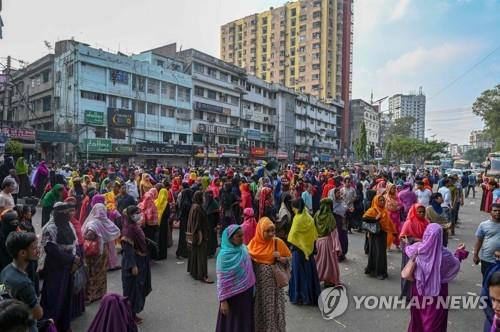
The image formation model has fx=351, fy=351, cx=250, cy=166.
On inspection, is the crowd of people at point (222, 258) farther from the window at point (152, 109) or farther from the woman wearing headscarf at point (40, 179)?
the window at point (152, 109)

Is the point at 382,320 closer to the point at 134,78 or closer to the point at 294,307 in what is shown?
the point at 294,307

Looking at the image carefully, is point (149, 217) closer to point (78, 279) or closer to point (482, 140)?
point (78, 279)

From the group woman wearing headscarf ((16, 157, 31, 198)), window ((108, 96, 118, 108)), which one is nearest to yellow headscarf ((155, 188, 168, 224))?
woman wearing headscarf ((16, 157, 31, 198))

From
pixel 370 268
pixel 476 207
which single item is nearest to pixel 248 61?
pixel 476 207

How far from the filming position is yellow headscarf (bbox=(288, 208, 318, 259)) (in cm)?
496

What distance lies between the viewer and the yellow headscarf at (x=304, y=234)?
496cm

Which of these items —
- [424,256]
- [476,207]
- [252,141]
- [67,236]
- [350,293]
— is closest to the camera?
[424,256]

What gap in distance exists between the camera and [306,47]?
6756 cm

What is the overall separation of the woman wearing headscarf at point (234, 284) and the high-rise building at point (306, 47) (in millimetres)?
65988

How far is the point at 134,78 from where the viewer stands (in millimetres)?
32719

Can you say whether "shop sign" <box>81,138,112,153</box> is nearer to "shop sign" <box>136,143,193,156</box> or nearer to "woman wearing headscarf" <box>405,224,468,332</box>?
"shop sign" <box>136,143,193,156</box>

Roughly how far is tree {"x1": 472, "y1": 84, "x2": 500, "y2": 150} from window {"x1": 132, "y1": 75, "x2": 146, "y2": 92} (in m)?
40.3

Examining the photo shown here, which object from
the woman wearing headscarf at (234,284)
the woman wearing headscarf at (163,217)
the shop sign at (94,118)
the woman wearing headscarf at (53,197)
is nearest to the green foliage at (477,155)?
the shop sign at (94,118)

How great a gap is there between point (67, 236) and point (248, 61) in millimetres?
74457
